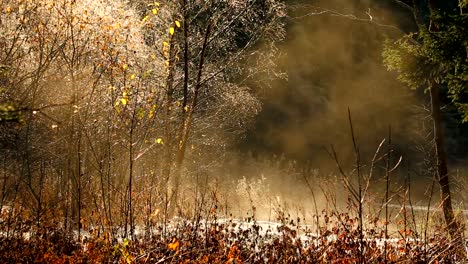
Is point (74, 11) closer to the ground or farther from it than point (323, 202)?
farther from it

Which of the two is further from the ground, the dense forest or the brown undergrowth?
the dense forest

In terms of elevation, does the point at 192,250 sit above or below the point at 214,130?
below

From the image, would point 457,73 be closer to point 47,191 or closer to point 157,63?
point 157,63

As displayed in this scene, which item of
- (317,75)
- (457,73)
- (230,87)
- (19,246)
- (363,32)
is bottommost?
(19,246)

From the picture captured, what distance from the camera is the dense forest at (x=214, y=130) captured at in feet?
17.3

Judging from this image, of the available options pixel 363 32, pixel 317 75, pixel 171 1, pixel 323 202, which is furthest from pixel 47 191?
pixel 363 32

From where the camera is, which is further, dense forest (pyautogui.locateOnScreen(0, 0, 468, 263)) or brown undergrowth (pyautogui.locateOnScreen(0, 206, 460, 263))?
dense forest (pyautogui.locateOnScreen(0, 0, 468, 263))

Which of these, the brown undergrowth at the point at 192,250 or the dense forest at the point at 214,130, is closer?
the brown undergrowth at the point at 192,250

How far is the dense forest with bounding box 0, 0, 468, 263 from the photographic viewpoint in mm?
5262

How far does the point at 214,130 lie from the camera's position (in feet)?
45.8

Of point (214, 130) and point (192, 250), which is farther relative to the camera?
point (214, 130)

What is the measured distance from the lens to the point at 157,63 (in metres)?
10.7

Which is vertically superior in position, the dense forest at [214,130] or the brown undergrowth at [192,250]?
the dense forest at [214,130]

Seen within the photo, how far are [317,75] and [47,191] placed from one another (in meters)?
20.7
